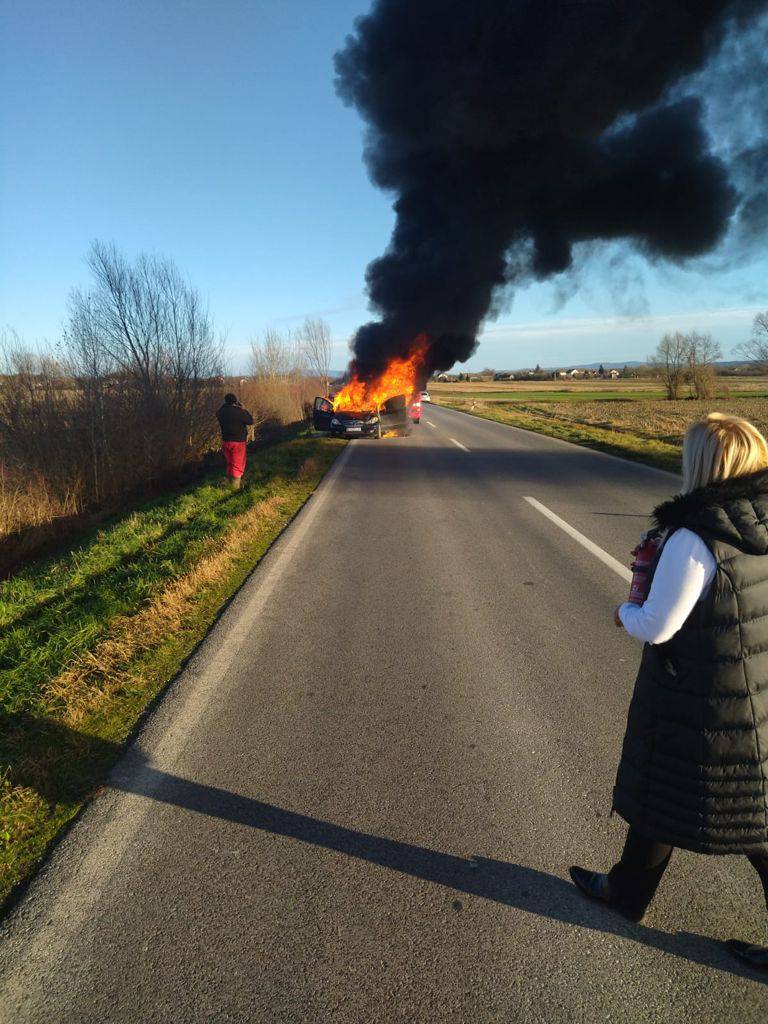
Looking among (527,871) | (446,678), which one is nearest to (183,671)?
(446,678)

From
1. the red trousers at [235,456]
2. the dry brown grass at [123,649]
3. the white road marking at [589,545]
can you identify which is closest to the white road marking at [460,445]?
the red trousers at [235,456]

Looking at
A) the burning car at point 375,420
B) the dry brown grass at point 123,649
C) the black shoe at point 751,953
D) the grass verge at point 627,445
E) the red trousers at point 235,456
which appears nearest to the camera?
the black shoe at point 751,953

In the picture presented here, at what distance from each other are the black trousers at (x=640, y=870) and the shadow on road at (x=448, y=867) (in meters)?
0.09

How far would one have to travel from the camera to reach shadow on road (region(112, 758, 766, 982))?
2078mm

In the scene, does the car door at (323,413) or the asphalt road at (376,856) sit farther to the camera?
the car door at (323,413)

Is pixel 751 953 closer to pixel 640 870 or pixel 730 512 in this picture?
pixel 640 870

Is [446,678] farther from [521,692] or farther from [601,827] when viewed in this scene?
[601,827]

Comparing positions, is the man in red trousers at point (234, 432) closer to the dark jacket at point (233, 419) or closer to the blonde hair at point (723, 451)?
the dark jacket at point (233, 419)

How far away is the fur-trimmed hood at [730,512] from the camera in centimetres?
174

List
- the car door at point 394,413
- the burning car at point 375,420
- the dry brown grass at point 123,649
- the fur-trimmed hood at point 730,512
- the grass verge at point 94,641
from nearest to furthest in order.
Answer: the fur-trimmed hood at point 730,512
the grass verge at point 94,641
the dry brown grass at point 123,649
the burning car at point 375,420
the car door at point 394,413

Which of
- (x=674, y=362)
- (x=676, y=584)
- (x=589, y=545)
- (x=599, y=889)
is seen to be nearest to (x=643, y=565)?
(x=676, y=584)

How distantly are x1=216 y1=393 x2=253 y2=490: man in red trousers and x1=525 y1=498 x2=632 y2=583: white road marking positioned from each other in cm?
508

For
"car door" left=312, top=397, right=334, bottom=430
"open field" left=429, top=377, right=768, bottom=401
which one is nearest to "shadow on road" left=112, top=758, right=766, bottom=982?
"car door" left=312, top=397, right=334, bottom=430

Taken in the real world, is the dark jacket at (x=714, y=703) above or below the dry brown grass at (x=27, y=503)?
above
